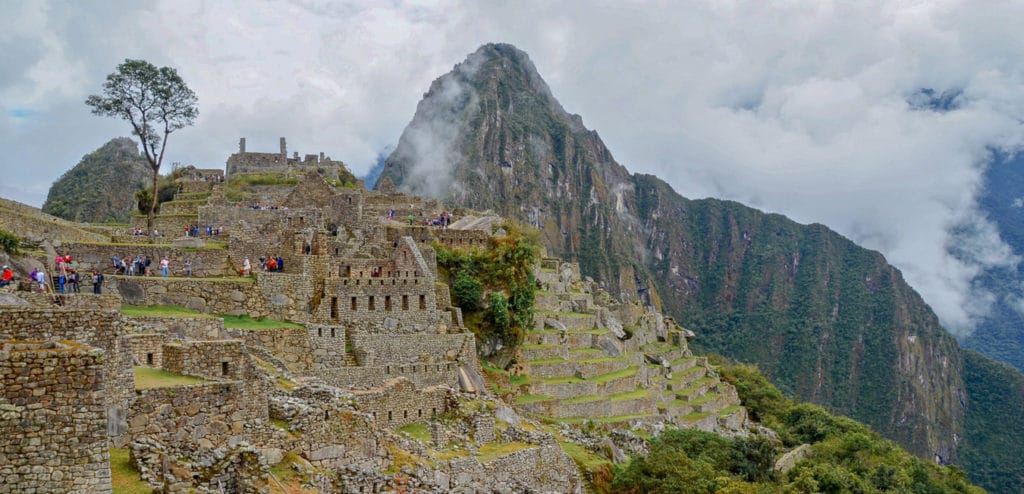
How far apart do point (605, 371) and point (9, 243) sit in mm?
26383

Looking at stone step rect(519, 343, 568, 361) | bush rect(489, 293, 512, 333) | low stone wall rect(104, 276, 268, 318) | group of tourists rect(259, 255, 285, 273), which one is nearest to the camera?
low stone wall rect(104, 276, 268, 318)

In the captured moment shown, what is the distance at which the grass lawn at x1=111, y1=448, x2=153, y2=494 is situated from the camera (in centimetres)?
1065

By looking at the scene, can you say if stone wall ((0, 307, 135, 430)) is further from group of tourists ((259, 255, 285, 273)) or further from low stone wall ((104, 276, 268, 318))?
group of tourists ((259, 255, 285, 273))

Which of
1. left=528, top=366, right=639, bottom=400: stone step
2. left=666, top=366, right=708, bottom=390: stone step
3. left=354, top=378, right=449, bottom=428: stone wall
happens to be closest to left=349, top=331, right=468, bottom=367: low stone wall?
left=354, top=378, right=449, bottom=428: stone wall

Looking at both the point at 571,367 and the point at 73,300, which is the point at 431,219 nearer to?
the point at 571,367

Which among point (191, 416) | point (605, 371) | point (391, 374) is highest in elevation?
point (391, 374)

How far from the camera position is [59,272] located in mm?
21047

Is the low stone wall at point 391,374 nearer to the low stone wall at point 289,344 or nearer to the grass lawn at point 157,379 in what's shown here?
the low stone wall at point 289,344

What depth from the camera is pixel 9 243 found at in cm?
2105

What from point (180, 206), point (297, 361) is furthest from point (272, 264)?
point (180, 206)

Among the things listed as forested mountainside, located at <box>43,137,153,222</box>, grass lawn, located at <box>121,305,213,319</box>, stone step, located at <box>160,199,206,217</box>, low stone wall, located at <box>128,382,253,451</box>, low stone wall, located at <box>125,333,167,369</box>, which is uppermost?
forested mountainside, located at <box>43,137,153,222</box>

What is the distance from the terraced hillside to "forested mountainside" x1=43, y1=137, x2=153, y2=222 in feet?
122

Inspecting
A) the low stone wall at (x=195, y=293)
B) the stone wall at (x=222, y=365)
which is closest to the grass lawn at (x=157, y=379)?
the stone wall at (x=222, y=365)

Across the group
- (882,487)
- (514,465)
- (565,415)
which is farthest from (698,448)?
(882,487)
